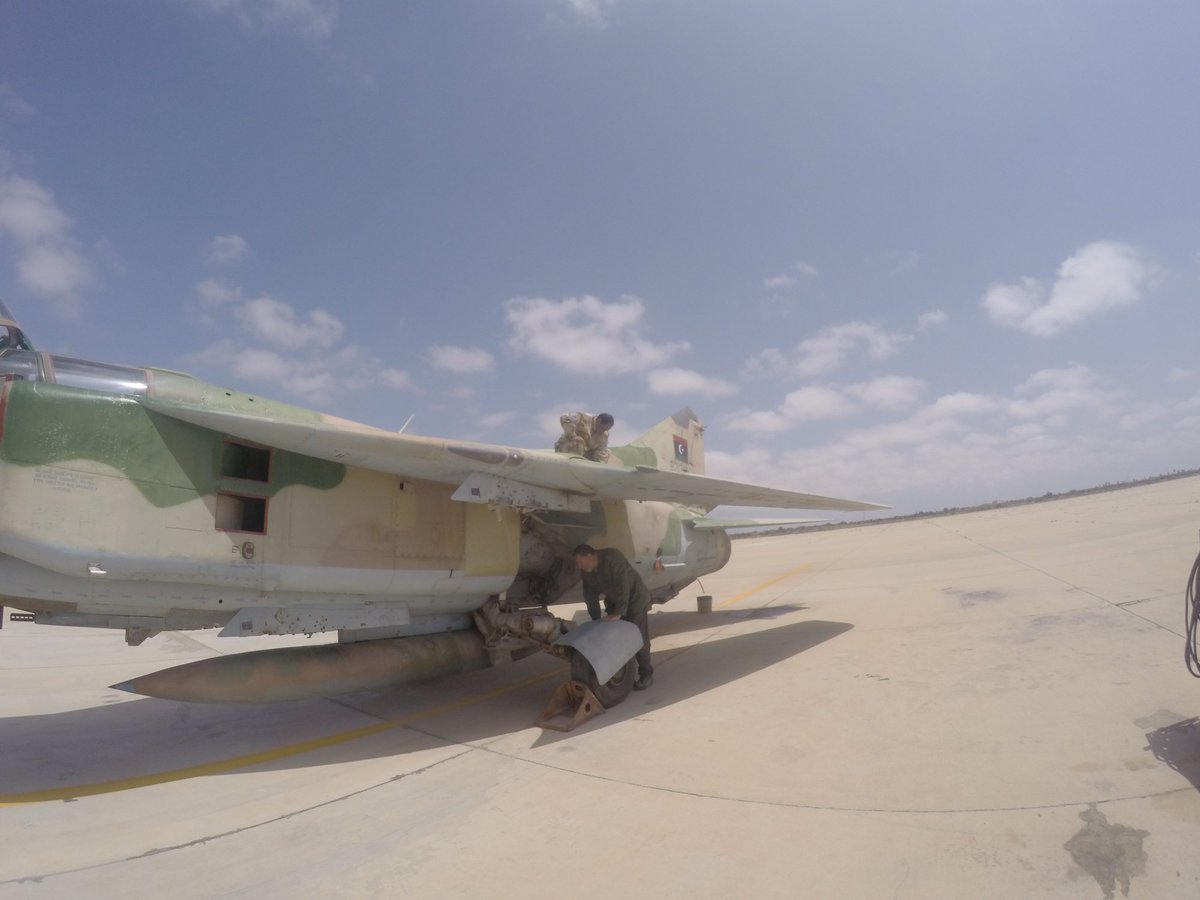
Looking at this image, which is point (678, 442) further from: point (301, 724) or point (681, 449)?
point (301, 724)

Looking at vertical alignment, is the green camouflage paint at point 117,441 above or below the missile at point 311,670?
above

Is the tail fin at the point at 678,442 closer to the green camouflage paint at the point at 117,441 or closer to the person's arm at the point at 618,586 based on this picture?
the person's arm at the point at 618,586

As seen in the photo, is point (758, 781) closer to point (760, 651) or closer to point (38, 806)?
point (760, 651)

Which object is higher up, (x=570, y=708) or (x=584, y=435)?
(x=584, y=435)

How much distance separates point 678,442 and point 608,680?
6541mm

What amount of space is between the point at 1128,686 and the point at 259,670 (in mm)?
6852

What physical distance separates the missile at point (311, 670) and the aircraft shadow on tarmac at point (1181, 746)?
571cm

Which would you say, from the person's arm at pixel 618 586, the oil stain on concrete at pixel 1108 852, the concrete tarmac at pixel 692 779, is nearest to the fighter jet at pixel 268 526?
the person's arm at pixel 618 586

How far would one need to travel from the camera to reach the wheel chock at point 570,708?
5.27m

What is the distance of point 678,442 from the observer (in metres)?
11.6

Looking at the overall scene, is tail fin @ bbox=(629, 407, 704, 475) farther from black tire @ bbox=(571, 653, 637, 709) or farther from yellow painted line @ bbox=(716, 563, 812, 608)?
black tire @ bbox=(571, 653, 637, 709)

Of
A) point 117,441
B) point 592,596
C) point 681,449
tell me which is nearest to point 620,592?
point 592,596

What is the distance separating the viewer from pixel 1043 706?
427cm

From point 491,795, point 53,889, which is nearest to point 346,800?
point 491,795
